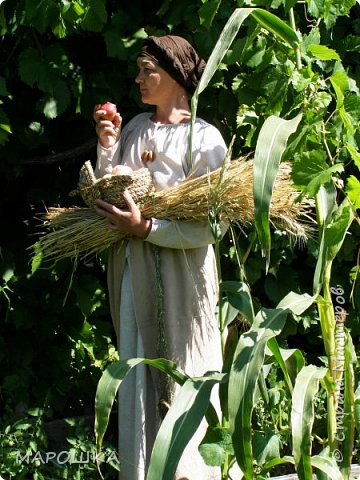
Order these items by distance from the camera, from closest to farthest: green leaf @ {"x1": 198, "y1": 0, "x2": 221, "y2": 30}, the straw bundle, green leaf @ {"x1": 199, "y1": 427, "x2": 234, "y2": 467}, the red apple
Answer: green leaf @ {"x1": 199, "y1": 427, "x2": 234, "y2": 467}, the straw bundle, green leaf @ {"x1": 198, "y1": 0, "x2": 221, "y2": 30}, the red apple

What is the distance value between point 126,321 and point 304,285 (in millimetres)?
1246

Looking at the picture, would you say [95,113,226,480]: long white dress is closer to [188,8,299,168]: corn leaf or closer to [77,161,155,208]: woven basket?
[77,161,155,208]: woven basket

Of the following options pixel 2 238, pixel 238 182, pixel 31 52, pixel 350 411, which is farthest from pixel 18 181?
pixel 350 411

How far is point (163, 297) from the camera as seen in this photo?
305 cm

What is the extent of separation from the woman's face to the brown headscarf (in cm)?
1

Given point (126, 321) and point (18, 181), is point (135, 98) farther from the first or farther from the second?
point (126, 321)

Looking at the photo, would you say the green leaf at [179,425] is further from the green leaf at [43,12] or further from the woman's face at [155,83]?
the green leaf at [43,12]

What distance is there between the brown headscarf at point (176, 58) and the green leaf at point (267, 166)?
2.41 feet

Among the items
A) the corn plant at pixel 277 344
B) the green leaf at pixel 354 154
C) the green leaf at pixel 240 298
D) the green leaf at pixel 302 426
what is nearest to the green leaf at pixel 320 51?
the corn plant at pixel 277 344

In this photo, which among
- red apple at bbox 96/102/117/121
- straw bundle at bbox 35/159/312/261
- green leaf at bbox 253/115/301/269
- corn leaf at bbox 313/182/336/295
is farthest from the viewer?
red apple at bbox 96/102/117/121

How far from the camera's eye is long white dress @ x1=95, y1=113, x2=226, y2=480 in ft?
9.89

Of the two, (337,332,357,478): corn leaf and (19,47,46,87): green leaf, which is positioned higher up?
(19,47,46,87): green leaf

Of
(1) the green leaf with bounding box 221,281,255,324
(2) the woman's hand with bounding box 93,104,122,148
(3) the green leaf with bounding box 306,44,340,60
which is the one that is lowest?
(1) the green leaf with bounding box 221,281,255,324

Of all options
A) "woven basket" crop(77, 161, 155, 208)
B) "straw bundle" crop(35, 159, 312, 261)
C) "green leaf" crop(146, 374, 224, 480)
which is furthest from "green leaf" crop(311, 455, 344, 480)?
"woven basket" crop(77, 161, 155, 208)
